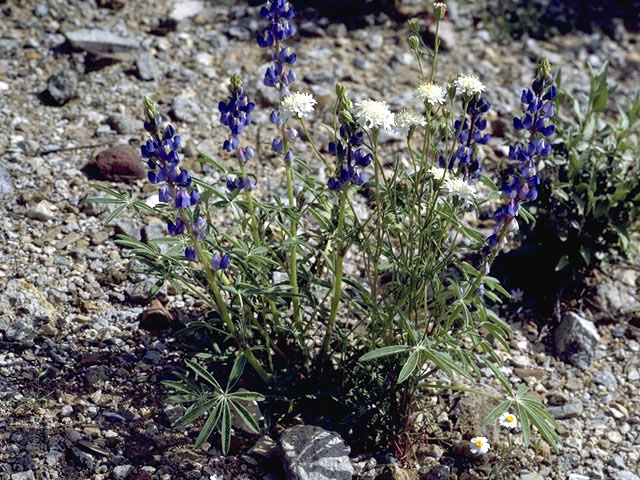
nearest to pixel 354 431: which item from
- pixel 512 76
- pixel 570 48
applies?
pixel 512 76

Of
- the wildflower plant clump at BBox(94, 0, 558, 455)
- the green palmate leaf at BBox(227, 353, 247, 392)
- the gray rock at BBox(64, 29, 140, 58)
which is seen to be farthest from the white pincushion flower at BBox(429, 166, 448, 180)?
the gray rock at BBox(64, 29, 140, 58)

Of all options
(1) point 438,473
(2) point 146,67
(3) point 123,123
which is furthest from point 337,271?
(2) point 146,67

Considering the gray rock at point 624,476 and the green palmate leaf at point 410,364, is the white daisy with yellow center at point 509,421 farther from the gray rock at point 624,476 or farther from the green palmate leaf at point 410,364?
the green palmate leaf at point 410,364

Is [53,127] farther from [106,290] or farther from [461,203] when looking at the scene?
[461,203]

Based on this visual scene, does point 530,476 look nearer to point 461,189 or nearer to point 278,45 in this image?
point 461,189

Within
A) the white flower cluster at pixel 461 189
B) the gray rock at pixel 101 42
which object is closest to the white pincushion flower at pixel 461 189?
the white flower cluster at pixel 461 189
